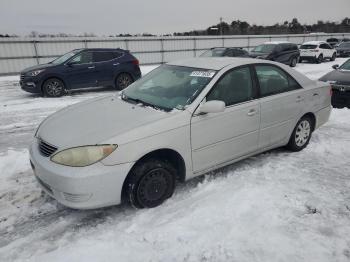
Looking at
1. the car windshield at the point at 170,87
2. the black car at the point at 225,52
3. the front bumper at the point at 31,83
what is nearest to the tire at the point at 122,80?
the front bumper at the point at 31,83

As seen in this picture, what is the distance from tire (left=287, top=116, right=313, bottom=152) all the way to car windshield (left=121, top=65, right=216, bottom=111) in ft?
6.51

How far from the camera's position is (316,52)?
70.4ft

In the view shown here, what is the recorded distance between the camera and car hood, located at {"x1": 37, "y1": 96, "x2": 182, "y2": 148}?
10.5 feet

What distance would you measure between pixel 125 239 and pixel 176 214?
0.67m

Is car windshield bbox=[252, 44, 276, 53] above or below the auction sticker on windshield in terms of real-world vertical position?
below

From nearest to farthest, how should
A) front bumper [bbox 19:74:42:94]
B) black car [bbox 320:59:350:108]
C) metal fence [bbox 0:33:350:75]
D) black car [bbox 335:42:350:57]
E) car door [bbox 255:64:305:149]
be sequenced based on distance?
car door [bbox 255:64:305:149] → black car [bbox 320:59:350:108] → front bumper [bbox 19:74:42:94] → metal fence [bbox 0:33:350:75] → black car [bbox 335:42:350:57]

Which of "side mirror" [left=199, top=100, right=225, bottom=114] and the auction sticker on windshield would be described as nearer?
"side mirror" [left=199, top=100, right=225, bottom=114]

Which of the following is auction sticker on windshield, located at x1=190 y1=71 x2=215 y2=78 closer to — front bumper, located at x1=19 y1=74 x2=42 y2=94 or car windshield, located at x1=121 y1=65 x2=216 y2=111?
car windshield, located at x1=121 y1=65 x2=216 y2=111

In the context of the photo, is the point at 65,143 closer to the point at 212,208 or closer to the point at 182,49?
the point at 212,208

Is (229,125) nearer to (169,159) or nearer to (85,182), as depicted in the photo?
(169,159)

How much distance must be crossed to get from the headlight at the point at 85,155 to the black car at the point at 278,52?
52.9ft

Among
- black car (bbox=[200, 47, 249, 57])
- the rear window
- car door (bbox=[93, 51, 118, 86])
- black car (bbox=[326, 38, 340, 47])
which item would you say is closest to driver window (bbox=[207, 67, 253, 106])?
car door (bbox=[93, 51, 118, 86])

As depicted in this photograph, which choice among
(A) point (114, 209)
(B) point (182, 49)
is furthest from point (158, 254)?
(B) point (182, 49)

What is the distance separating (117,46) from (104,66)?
33.5 feet
